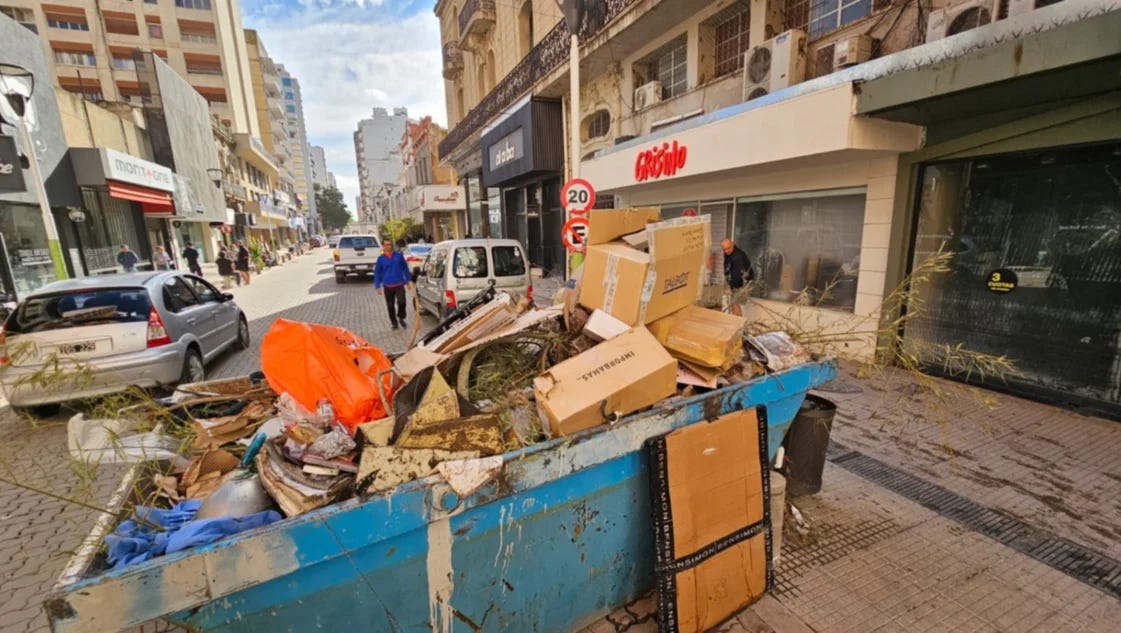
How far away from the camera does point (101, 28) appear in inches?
1399

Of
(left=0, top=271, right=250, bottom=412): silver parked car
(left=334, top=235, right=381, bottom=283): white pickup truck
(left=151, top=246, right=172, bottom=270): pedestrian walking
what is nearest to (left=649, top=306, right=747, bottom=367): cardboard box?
(left=0, top=271, right=250, bottom=412): silver parked car

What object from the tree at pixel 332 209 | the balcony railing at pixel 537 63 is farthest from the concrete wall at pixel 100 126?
the tree at pixel 332 209

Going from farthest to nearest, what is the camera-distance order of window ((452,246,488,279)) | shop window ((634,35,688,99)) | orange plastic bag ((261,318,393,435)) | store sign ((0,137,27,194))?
1. shop window ((634,35,688,99))
2. store sign ((0,137,27,194))
3. window ((452,246,488,279))
4. orange plastic bag ((261,318,393,435))

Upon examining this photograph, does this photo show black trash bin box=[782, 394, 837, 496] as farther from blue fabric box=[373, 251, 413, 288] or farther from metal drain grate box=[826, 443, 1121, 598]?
blue fabric box=[373, 251, 413, 288]

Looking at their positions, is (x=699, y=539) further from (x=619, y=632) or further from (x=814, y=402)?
(x=814, y=402)

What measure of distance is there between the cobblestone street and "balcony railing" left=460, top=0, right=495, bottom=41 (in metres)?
17.1

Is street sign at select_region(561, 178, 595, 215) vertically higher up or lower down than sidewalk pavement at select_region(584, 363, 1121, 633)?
higher up

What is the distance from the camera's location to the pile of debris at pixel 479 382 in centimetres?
180

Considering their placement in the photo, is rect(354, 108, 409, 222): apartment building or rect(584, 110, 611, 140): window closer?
rect(584, 110, 611, 140): window

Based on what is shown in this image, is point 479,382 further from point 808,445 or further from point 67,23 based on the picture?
point 67,23

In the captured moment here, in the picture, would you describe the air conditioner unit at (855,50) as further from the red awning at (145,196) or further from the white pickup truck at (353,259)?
the red awning at (145,196)

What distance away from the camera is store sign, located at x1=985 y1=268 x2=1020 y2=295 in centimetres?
512

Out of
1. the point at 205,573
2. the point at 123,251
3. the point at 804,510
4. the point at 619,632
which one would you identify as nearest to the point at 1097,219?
the point at 804,510

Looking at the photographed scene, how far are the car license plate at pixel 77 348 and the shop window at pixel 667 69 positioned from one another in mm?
9873
